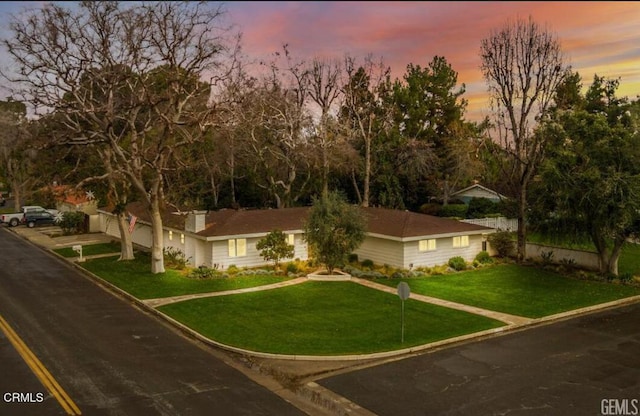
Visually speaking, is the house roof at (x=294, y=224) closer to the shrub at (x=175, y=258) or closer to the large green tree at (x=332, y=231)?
the shrub at (x=175, y=258)

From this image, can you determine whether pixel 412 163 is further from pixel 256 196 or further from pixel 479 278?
pixel 479 278

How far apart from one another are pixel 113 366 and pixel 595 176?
23.5m

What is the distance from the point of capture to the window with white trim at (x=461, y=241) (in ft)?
109

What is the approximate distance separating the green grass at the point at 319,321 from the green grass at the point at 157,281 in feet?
7.40

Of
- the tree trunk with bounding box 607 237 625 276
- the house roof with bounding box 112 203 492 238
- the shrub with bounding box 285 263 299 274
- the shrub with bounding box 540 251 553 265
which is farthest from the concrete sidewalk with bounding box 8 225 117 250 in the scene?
the tree trunk with bounding box 607 237 625 276

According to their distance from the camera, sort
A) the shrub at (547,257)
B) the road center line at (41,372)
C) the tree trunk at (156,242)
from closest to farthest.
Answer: the road center line at (41,372) < the tree trunk at (156,242) < the shrub at (547,257)

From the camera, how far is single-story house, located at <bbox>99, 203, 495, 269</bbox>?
31.1 metres

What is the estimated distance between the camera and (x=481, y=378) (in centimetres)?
1474

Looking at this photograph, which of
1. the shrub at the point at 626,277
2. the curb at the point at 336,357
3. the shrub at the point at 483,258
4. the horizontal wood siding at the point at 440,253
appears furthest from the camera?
the shrub at the point at 483,258

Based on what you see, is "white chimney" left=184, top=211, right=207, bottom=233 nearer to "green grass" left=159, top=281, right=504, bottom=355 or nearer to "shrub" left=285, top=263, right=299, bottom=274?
"shrub" left=285, top=263, right=299, bottom=274

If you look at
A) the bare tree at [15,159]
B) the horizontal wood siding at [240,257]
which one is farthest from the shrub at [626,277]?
the bare tree at [15,159]

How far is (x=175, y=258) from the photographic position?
33.3 metres

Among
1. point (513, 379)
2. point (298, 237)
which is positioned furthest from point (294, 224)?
point (513, 379)

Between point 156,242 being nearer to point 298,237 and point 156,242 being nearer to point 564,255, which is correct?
point 298,237
